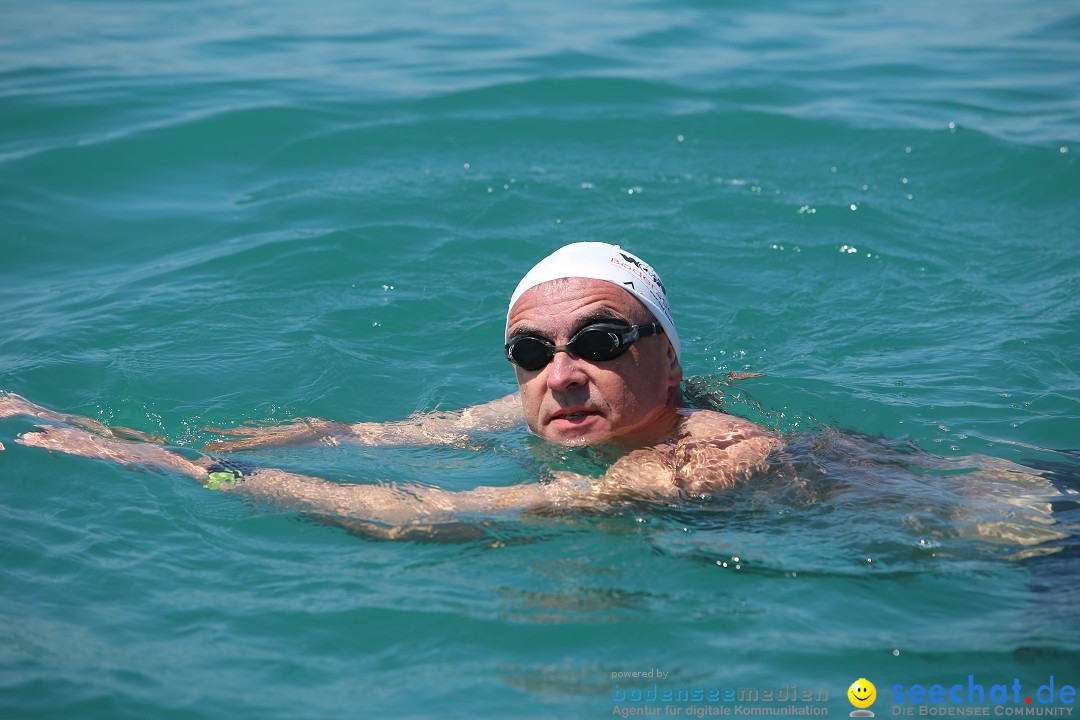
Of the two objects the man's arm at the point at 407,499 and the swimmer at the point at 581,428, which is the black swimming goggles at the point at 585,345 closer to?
the swimmer at the point at 581,428

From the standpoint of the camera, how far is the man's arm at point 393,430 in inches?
259

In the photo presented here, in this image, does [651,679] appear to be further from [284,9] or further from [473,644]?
[284,9]

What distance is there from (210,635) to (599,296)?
8.19 feet

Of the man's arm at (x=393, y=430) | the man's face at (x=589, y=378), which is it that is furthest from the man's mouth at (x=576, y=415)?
the man's arm at (x=393, y=430)

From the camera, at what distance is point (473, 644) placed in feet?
15.5

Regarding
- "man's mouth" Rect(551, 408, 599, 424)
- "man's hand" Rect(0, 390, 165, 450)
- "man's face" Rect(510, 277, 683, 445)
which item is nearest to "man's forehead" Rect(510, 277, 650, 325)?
"man's face" Rect(510, 277, 683, 445)

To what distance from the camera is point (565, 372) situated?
5746 millimetres

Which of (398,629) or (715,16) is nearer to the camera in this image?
(398,629)

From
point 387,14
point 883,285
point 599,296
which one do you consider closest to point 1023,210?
point 883,285

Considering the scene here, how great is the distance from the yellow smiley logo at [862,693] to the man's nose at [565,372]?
204 cm

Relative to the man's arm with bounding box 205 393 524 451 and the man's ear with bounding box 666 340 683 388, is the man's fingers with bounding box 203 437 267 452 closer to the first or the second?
the man's arm with bounding box 205 393 524 451

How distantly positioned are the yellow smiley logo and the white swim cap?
90.6 inches

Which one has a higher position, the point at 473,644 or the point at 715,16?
the point at 715,16

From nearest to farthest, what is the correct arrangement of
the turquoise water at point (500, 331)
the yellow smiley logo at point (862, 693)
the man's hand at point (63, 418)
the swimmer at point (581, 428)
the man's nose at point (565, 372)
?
the yellow smiley logo at point (862, 693), the turquoise water at point (500, 331), the swimmer at point (581, 428), the man's nose at point (565, 372), the man's hand at point (63, 418)
